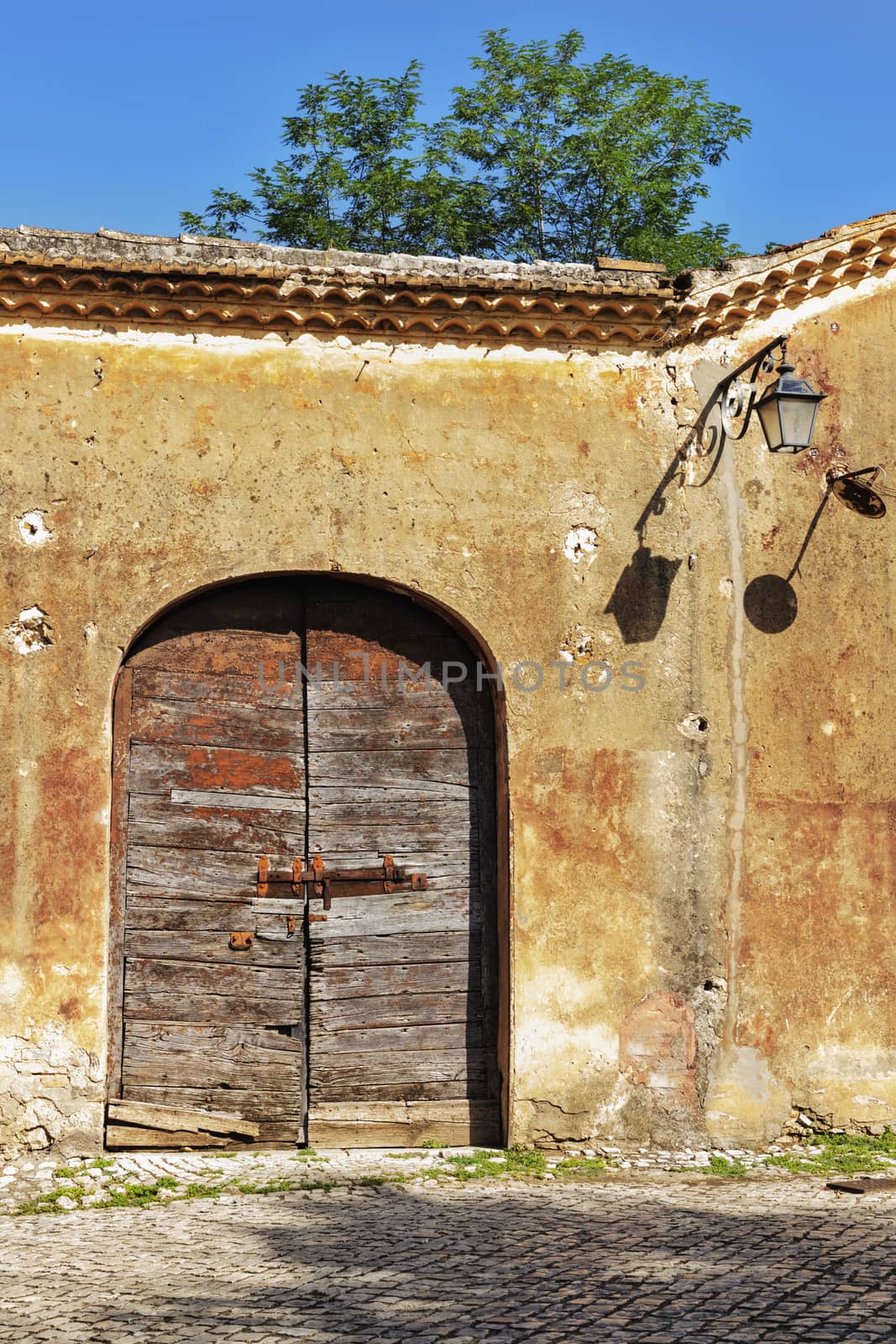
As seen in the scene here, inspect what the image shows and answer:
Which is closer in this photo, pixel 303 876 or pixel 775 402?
pixel 775 402

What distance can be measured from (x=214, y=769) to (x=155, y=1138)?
1.85m

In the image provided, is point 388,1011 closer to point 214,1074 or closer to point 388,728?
point 214,1074

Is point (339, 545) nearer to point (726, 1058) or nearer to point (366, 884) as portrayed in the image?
point (366, 884)

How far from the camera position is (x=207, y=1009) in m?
6.86

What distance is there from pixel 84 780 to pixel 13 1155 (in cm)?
179

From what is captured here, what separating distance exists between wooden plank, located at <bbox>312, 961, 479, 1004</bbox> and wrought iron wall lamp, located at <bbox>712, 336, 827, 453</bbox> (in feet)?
10.5

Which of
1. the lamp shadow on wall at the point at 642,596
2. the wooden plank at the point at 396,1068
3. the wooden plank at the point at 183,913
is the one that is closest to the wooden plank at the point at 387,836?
the wooden plank at the point at 183,913

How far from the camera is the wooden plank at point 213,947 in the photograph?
6812 millimetres

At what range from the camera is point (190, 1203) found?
5.89 metres

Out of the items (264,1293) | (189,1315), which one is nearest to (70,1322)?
(189,1315)

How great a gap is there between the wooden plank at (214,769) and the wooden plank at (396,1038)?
1252 mm

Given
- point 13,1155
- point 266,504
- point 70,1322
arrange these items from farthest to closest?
point 266,504, point 13,1155, point 70,1322

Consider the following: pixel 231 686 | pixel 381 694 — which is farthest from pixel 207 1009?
pixel 381 694

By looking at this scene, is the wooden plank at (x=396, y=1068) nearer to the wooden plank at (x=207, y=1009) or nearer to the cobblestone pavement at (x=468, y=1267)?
the wooden plank at (x=207, y=1009)
